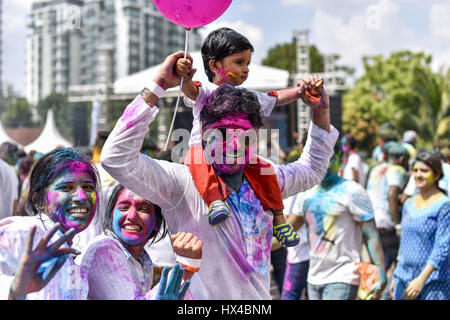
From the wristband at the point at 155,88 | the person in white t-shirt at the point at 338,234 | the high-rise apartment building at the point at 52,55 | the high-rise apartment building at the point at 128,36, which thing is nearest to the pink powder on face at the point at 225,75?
the wristband at the point at 155,88

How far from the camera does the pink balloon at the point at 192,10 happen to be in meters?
2.31

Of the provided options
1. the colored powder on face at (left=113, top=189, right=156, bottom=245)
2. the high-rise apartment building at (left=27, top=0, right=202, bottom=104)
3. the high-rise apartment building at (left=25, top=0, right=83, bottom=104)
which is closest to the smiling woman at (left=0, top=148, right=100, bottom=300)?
the colored powder on face at (left=113, top=189, right=156, bottom=245)

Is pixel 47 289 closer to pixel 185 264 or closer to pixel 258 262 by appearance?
pixel 185 264

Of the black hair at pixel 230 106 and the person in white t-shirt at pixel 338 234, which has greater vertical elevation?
the black hair at pixel 230 106

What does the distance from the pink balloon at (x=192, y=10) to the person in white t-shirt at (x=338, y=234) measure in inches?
87.8

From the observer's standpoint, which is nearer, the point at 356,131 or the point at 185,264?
the point at 185,264

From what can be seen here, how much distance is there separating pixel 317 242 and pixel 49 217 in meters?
2.76

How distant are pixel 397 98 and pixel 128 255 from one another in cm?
3172

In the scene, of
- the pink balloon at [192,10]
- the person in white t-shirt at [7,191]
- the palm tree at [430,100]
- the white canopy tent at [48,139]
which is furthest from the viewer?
the palm tree at [430,100]

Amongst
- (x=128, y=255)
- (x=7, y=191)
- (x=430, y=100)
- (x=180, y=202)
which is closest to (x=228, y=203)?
(x=180, y=202)

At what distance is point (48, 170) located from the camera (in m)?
2.12

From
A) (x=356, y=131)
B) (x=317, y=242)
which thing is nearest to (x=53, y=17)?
(x=356, y=131)

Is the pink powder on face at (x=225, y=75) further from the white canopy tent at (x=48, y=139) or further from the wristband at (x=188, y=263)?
the white canopy tent at (x=48, y=139)

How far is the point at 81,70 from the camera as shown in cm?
9219
